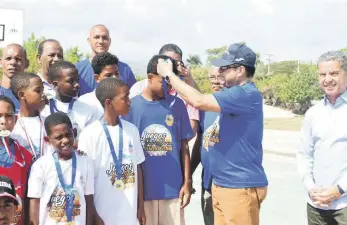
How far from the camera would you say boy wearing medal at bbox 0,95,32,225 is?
3.70 metres

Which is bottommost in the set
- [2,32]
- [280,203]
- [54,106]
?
[280,203]

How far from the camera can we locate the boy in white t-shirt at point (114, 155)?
405 cm

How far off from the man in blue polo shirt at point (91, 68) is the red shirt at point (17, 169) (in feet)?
4.55

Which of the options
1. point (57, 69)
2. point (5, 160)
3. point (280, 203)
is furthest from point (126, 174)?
point (280, 203)

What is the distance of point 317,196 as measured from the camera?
163 inches

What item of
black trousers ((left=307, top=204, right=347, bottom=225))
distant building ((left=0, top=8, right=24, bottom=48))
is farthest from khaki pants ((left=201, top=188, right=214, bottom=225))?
distant building ((left=0, top=8, right=24, bottom=48))

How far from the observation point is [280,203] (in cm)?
890

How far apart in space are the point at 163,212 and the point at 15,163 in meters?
1.40

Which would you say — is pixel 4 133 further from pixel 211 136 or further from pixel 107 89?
pixel 211 136

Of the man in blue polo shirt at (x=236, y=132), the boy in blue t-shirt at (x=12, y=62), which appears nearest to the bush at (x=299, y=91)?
the boy in blue t-shirt at (x=12, y=62)

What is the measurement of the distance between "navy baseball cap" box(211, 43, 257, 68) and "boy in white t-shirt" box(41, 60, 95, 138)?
3.91 feet

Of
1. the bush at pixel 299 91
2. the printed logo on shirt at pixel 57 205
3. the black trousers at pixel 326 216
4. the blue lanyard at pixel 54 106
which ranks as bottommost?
the black trousers at pixel 326 216

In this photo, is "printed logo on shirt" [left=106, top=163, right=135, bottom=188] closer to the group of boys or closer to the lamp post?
the group of boys

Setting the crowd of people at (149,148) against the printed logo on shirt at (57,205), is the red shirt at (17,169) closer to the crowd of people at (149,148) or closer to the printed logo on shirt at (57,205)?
the crowd of people at (149,148)
